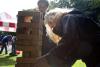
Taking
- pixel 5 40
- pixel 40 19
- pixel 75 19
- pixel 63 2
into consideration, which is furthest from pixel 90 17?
pixel 63 2

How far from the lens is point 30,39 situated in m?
3.78

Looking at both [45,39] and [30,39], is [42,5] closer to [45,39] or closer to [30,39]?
[45,39]

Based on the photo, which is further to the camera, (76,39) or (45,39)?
(45,39)

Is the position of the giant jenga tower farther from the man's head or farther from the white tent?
the white tent

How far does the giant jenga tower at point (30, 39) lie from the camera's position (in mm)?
3771

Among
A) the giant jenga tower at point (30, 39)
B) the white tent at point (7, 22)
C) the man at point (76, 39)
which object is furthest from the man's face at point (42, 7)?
the white tent at point (7, 22)

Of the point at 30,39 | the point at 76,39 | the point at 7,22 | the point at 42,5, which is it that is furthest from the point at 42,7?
the point at 7,22

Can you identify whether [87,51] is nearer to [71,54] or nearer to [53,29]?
[71,54]

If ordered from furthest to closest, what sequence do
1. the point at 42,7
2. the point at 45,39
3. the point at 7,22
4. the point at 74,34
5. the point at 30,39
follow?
the point at 7,22, the point at 42,7, the point at 45,39, the point at 30,39, the point at 74,34

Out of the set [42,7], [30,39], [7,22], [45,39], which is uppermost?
[42,7]

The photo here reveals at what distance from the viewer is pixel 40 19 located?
3.83 metres

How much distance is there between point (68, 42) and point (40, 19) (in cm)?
85

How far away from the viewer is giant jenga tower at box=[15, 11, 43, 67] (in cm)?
377

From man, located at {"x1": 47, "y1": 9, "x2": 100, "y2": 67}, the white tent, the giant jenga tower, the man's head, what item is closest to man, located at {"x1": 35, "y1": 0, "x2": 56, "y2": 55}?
the man's head
